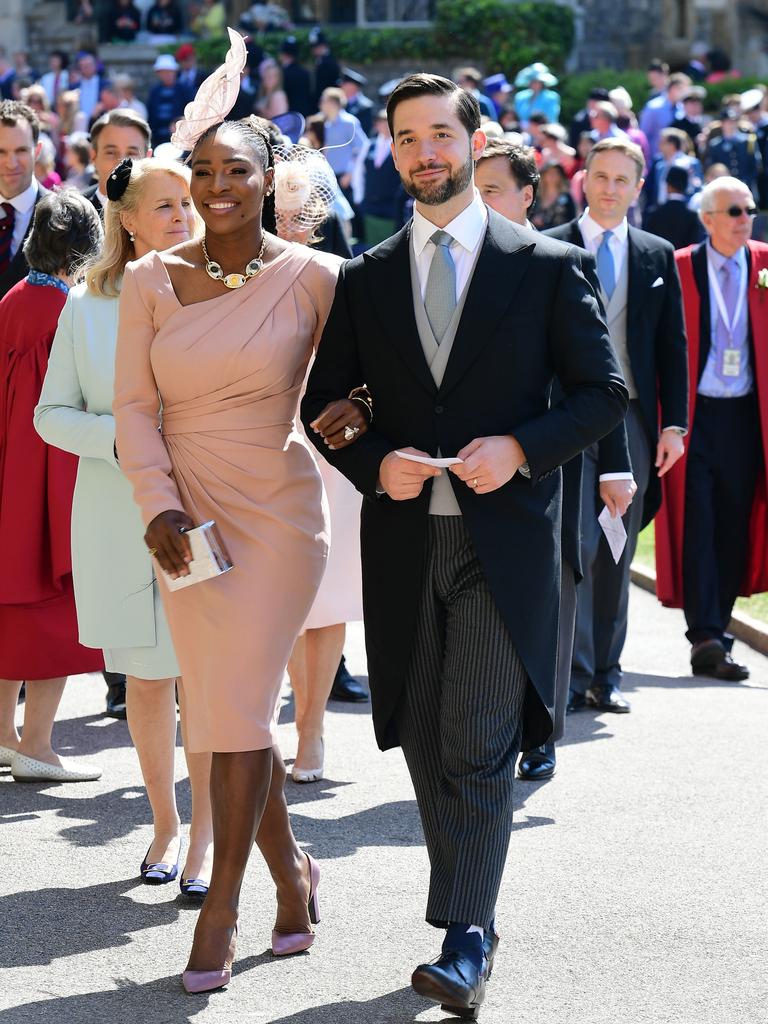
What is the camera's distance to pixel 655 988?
4477mm

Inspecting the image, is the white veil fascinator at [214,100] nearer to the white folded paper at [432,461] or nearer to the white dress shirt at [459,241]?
the white dress shirt at [459,241]

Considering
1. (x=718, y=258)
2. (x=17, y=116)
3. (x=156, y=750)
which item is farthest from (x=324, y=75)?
(x=156, y=750)

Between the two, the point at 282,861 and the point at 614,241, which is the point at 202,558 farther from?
the point at 614,241

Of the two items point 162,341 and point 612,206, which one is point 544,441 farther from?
point 612,206

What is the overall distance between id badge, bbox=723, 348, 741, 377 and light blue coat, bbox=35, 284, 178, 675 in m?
4.15

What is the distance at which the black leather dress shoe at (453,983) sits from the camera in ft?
13.7

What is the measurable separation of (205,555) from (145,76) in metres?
28.2

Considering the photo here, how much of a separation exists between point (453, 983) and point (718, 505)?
538 cm

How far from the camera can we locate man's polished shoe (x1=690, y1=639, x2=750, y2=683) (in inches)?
335

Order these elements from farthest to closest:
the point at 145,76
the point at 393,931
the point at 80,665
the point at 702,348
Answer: the point at 145,76 → the point at 702,348 → the point at 80,665 → the point at 393,931

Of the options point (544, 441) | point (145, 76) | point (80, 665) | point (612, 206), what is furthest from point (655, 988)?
point (145, 76)

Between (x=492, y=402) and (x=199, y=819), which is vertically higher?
(x=492, y=402)

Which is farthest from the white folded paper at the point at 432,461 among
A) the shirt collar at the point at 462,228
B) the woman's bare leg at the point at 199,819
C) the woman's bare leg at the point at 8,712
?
the woman's bare leg at the point at 8,712

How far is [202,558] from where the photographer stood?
14.4 ft
